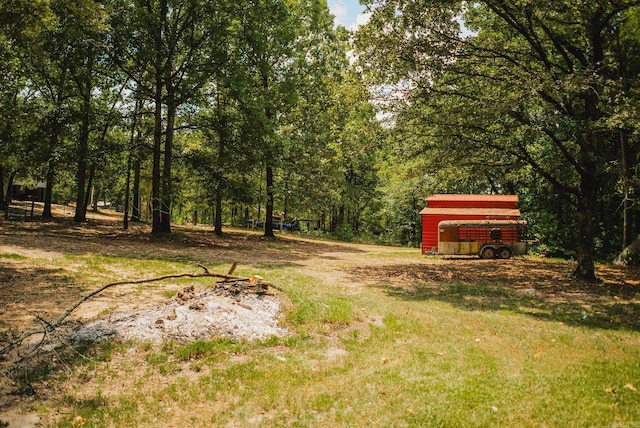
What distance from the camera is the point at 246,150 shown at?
2053 cm

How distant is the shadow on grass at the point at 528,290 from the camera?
925cm

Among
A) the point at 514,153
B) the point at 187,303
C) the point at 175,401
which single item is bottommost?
the point at 175,401

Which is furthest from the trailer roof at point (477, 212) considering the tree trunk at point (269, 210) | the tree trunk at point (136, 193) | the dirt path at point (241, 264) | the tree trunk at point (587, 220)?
the tree trunk at point (136, 193)

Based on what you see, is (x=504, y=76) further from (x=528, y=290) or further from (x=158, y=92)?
(x=158, y=92)

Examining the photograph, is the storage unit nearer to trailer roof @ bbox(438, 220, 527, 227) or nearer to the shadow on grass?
trailer roof @ bbox(438, 220, 527, 227)

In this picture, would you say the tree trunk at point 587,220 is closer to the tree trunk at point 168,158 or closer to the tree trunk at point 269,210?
the tree trunk at point 168,158

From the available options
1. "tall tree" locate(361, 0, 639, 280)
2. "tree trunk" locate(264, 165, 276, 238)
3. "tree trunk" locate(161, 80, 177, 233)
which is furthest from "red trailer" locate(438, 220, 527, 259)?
"tree trunk" locate(161, 80, 177, 233)

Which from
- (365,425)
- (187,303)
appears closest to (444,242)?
(187,303)

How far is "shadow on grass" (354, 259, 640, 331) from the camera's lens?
9.25 metres

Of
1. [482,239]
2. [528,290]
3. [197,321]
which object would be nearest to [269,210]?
[482,239]

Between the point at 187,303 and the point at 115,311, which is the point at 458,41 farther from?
the point at 115,311

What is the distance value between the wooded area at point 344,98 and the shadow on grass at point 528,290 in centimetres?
198

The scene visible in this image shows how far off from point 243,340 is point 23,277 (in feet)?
21.6

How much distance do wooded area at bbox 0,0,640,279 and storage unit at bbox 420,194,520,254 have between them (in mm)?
2408
